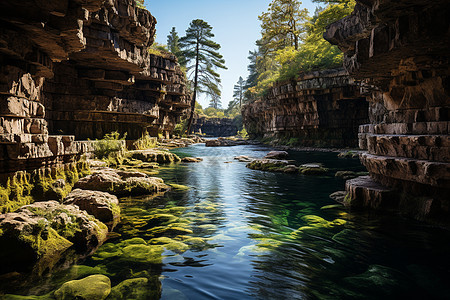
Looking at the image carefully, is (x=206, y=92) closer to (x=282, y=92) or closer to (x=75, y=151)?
(x=282, y=92)

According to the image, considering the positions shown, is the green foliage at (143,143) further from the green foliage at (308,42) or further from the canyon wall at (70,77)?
the green foliage at (308,42)

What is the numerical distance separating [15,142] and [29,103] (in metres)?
1.28

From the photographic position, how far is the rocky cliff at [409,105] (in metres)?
4.41

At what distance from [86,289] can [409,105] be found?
6622mm

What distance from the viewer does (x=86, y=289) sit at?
293 centimetres

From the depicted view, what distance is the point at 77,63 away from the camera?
12.3 meters

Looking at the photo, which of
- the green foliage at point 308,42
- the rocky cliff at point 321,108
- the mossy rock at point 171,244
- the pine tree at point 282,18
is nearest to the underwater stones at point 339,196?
the mossy rock at point 171,244

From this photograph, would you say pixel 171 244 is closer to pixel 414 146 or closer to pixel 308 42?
pixel 414 146

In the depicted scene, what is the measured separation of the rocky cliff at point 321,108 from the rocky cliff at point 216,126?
3272cm

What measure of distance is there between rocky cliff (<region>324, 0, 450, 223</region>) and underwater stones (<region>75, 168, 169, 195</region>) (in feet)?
17.7

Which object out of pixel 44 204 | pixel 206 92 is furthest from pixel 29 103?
pixel 206 92

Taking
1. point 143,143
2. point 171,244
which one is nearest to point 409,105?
point 171,244

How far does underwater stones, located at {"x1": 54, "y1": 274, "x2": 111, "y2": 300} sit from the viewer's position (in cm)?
284

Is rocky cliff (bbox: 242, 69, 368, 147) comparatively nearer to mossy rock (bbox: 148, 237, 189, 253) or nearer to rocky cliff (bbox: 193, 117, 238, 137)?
mossy rock (bbox: 148, 237, 189, 253)
